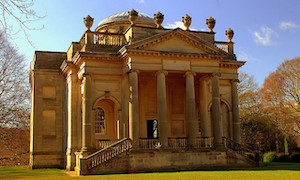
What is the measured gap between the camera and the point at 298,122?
43.3 m

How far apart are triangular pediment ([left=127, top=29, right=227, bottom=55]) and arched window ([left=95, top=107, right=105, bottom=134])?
7.82m

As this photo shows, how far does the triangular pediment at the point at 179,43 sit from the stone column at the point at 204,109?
3.05m

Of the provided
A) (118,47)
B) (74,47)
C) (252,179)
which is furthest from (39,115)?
(252,179)

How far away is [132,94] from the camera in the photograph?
83.5 feet

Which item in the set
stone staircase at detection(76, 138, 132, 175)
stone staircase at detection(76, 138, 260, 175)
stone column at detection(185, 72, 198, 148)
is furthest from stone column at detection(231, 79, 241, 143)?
stone staircase at detection(76, 138, 132, 175)

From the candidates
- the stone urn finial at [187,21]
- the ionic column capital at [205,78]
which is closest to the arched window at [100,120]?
the ionic column capital at [205,78]

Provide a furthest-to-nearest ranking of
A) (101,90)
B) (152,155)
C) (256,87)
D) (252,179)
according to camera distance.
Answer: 1. (256,87)
2. (101,90)
3. (152,155)
4. (252,179)

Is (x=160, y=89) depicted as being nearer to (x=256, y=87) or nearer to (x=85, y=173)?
(x=85, y=173)

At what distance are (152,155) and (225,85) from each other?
10948mm

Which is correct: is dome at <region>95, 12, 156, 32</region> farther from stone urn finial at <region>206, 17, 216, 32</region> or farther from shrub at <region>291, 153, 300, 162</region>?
shrub at <region>291, 153, 300, 162</region>

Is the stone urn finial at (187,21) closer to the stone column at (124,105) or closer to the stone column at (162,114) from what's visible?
the stone column at (162,114)

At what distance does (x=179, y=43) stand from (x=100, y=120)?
31.7 ft

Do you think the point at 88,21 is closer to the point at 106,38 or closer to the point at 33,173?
the point at 106,38

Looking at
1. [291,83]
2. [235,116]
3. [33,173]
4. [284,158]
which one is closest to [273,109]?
[291,83]
